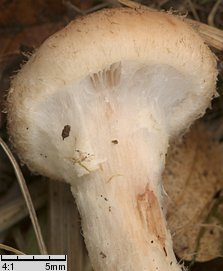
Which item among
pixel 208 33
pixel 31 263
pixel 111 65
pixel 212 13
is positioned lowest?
pixel 31 263

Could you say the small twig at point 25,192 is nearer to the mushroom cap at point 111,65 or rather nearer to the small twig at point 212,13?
the mushroom cap at point 111,65

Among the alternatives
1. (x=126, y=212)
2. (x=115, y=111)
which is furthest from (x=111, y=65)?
(x=126, y=212)

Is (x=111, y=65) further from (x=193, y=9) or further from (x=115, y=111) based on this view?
(x=193, y=9)

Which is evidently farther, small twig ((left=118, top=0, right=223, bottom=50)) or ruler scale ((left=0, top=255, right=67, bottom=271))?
small twig ((left=118, top=0, right=223, bottom=50))

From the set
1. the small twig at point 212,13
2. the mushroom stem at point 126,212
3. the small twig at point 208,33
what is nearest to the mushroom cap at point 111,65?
the mushroom stem at point 126,212

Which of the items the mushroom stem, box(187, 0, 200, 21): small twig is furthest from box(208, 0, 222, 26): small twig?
the mushroom stem

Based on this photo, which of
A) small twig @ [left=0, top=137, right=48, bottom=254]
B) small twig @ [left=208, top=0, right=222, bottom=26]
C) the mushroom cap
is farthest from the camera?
small twig @ [left=208, top=0, right=222, bottom=26]

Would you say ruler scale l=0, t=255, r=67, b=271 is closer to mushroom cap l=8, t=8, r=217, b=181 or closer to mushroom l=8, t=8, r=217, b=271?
mushroom l=8, t=8, r=217, b=271

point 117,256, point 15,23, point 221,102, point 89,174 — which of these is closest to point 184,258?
point 117,256
